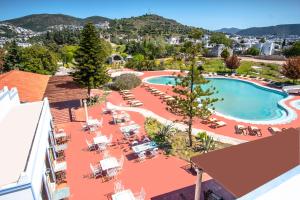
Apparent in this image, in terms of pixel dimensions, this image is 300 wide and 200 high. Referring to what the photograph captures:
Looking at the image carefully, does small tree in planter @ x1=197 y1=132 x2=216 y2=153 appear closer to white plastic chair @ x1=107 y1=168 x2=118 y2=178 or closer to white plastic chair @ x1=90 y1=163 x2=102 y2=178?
white plastic chair @ x1=107 y1=168 x2=118 y2=178

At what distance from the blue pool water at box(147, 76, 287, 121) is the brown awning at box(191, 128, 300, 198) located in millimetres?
13255

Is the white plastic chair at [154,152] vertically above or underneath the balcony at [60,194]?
underneath

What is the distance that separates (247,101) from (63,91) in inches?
828

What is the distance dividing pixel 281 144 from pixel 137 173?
7166mm

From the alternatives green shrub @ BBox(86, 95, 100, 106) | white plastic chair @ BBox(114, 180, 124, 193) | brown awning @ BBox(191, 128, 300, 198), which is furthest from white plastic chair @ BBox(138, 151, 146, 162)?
green shrub @ BBox(86, 95, 100, 106)

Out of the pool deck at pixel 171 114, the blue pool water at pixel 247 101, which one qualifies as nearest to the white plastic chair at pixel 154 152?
the pool deck at pixel 171 114

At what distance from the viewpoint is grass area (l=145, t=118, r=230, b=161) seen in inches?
543

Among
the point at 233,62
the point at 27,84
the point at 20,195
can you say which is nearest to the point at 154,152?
the point at 20,195

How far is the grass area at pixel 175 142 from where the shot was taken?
13788mm

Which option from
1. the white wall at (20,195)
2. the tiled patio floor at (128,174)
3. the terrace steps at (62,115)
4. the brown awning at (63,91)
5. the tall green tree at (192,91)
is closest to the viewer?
the white wall at (20,195)

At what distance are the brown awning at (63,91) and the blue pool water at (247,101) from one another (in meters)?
8.26

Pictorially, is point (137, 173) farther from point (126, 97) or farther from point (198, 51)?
point (126, 97)

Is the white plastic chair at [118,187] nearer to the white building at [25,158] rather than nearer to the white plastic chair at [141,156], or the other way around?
the white building at [25,158]

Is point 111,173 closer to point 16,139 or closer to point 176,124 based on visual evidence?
point 16,139
